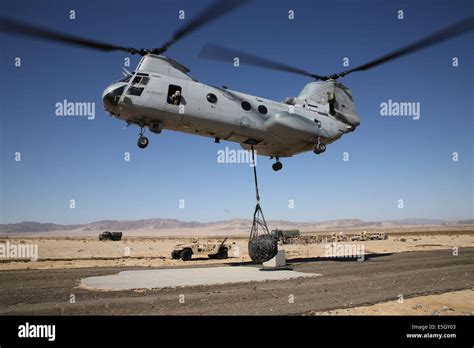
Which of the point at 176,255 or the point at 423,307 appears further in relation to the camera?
the point at 176,255

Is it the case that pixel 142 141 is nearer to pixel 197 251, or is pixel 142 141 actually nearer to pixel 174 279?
pixel 174 279

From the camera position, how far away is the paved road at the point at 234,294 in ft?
28.8

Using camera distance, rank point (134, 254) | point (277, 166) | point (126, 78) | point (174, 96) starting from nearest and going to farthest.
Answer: point (126, 78) < point (174, 96) < point (277, 166) < point (134, 254)

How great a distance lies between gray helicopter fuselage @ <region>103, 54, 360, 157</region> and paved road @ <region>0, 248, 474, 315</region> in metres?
6.92

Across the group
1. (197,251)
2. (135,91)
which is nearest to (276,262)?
(197,251)

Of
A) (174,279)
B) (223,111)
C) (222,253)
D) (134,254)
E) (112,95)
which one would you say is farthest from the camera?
(134,254)

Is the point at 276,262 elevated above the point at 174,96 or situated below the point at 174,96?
below

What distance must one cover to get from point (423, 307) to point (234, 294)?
5104 millimetres

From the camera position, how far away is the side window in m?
14.8

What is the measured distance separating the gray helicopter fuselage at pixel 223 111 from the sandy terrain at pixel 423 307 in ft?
32.1

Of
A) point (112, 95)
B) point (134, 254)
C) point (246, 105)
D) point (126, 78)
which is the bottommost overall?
point (134, 254)

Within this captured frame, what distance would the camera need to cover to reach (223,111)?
1603cm

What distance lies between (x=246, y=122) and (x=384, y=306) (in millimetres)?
10113

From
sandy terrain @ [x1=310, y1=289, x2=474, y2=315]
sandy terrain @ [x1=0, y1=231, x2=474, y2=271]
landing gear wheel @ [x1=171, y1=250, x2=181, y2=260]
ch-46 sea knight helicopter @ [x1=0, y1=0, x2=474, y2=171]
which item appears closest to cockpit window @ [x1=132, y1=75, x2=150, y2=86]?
ch-46 sea knight helicopter @ [x1=0, y1=0, x2=474, y2=171]
